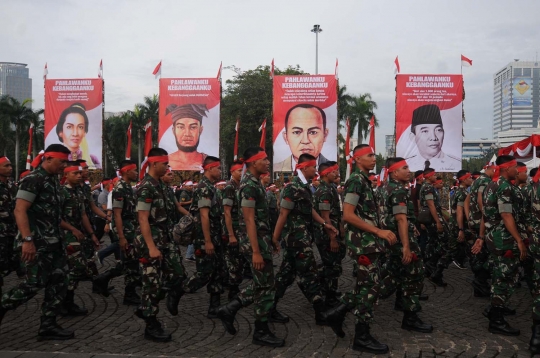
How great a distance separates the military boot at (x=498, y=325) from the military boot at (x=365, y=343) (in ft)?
5.09

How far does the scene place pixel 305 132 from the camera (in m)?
20.4

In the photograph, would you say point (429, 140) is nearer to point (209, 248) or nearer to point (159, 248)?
point (209, 248)

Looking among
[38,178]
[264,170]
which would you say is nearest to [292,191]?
[264,170]

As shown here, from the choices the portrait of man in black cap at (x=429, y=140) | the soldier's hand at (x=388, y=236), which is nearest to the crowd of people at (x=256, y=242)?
the soldier's hand at (x=388, y=236)

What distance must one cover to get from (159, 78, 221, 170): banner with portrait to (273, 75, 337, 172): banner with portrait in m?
2.95

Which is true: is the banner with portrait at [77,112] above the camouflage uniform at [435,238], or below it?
above

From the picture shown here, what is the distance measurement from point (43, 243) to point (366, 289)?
3.50m

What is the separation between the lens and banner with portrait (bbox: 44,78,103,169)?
2189cm

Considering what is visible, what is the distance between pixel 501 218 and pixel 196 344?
3.85 metres

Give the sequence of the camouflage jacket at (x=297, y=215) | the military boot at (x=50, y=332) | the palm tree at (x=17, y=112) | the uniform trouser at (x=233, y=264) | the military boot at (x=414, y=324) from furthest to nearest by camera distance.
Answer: the palm tree at (x=17, y=112) → the uniform trouser at (x=233, y=264) → the camouflage jacket at (x=297, y=215) → the military boot at (x=414, y=324) → the military boot at (x=50, y=332)

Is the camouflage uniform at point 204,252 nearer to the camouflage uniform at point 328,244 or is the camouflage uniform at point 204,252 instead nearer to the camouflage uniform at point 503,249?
the camouflage uniform at point 328,244

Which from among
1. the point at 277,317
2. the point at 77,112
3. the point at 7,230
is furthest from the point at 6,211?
the point at 77,112

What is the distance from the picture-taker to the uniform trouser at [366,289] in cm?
Result: 469

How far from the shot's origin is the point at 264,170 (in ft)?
17.4
